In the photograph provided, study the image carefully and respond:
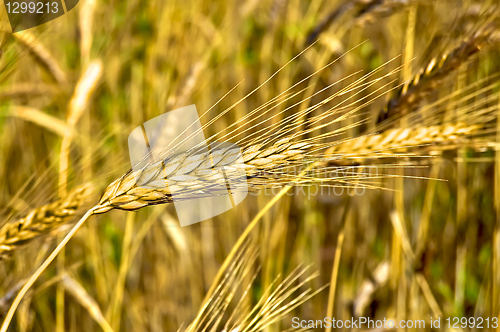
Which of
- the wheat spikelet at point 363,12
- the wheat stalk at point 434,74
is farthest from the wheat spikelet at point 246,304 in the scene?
the wheat spikelet at point 363,12

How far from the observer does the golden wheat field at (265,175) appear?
1.89 feet

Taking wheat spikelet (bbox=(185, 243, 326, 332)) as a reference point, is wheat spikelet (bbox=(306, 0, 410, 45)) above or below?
above

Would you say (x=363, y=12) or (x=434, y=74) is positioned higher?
(x=363, y=12)

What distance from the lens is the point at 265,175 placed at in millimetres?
466

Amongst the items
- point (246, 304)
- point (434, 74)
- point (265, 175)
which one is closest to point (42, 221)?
point (265, 175)

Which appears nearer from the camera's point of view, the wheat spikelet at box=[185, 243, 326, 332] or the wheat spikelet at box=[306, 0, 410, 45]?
the wheat spikelet at box=[185, 243, 326, 332]

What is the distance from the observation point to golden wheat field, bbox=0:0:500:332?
58 centimetres

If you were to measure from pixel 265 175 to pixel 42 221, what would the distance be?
1.25 ft

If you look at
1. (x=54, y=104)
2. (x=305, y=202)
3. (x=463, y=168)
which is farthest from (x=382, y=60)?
(x=54, y=104)

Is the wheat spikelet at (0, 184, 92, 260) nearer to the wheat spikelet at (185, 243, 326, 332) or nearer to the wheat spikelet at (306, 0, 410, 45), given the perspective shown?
the wheat spikelet at (185, 243, 326, 332)

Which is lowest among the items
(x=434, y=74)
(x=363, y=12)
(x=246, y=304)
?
Result: (x=246, y=304)

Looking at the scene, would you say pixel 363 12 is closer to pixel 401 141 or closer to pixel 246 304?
pixel 401 141

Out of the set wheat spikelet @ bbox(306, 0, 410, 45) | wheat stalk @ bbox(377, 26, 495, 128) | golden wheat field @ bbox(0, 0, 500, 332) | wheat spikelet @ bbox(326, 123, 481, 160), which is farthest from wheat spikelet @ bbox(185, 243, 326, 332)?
wheat spikelet @ bbox(306, 0, 410, 45)

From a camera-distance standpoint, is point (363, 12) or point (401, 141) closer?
point (401, 141)
